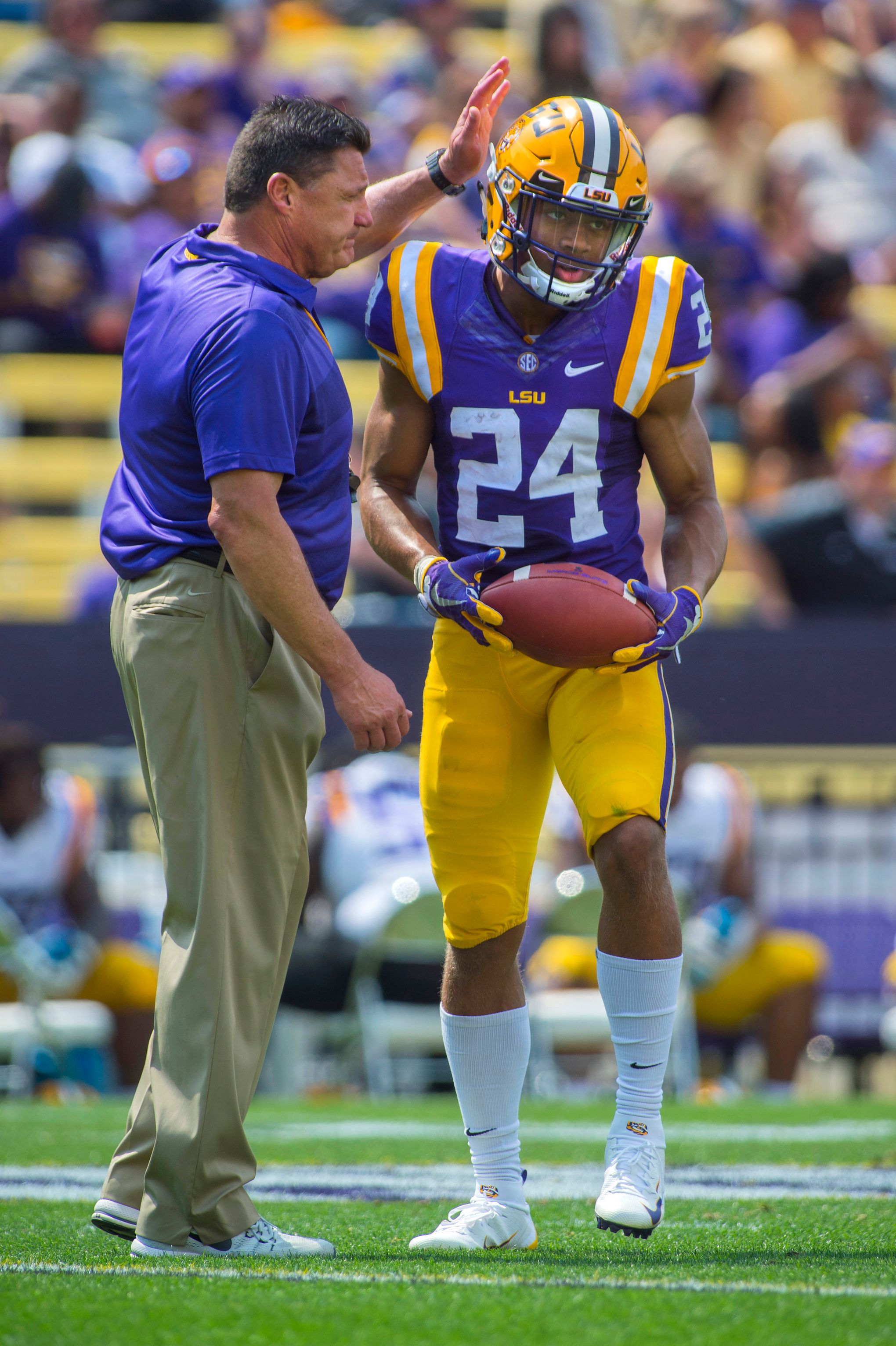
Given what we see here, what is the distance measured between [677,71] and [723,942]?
6903mm

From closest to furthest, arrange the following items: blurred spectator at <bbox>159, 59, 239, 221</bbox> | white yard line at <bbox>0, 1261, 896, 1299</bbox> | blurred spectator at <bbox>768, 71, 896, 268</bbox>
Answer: white yard line at <bbox>0, 1261, 896, 1299</bbox>, blurred spectator at <bbox>159, 59, 239, 221</bbox>, blurred spectator at <bbox>768, 71, 896, 268</bbox>

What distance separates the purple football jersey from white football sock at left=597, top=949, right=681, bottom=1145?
2.37ft

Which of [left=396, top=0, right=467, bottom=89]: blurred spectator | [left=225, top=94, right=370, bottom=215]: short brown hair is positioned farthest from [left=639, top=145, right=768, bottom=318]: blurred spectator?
[left=225, top=94, right=370, bottom=215]: short brown hair

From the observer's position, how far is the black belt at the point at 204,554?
300 cm

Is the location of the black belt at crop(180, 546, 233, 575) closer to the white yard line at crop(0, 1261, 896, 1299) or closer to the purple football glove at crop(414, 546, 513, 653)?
the purple football glove at crop(414, 546, 513, 653)

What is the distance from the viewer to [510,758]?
323 centimetres

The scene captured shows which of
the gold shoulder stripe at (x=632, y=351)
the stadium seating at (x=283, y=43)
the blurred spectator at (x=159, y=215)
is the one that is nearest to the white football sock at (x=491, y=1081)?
the gold shoulder stripe at (x=632, y=351)

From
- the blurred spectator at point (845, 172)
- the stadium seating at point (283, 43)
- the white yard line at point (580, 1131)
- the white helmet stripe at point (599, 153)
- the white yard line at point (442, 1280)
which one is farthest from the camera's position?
the stadium seating at point (283, 43)

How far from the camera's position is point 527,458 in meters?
3.22

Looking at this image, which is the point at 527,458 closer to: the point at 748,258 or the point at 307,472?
the point at 307,472

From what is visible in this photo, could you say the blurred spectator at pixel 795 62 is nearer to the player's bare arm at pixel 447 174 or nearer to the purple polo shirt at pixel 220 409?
the player's bare arm at pixel 447 174

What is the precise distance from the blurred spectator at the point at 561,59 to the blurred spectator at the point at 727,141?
27.3 inches

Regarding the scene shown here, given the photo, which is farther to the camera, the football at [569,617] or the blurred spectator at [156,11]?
the blurred spectator at [156,11]

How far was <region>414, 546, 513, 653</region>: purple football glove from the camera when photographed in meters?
3.07
